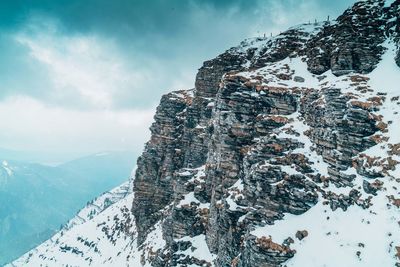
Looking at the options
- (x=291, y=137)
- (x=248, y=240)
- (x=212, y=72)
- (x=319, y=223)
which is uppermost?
(x=212, y=72)

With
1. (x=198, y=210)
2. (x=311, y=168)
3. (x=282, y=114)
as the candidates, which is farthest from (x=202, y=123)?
(x=311, y=168)

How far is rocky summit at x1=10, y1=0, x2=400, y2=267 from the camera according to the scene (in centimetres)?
4550

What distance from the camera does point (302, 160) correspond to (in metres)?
55.1

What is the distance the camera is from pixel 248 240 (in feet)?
162

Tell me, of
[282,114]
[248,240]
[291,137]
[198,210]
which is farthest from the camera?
[198,210]

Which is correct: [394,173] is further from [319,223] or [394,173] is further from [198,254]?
[198,254]

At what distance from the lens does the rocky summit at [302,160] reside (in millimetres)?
45500

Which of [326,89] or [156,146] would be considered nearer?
[326,89]

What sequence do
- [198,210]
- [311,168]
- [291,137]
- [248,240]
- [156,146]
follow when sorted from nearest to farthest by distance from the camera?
[248,240]
[311,168]
[291,137]
[198,210]
[156,146]

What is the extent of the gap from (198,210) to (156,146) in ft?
146

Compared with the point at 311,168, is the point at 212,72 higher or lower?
higher

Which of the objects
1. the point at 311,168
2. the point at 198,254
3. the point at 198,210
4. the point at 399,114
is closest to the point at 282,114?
the point at 311,168

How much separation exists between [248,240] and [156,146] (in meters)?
73.2

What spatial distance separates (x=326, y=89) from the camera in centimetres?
6166
